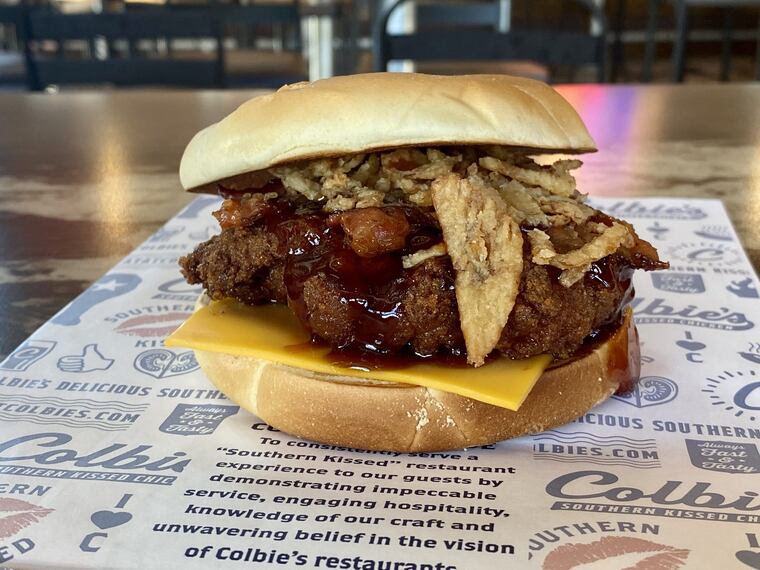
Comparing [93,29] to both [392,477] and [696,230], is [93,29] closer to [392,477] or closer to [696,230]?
[696,230]

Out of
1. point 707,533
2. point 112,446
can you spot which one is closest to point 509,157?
point 707,533

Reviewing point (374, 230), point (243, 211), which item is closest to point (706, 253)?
point (374, 230)

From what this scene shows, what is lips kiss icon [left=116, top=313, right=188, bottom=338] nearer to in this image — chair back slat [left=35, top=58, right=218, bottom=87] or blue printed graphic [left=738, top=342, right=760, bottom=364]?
blue printed graphic [left=738, top=342, right=760, bottom=364]

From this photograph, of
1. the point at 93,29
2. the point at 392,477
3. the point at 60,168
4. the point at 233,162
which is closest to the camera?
the point at 392,477

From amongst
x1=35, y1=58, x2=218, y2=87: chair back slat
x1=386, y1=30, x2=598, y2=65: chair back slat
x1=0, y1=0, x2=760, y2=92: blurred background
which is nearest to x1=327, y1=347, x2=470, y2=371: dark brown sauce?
x1=0, y1=0, x2=760, y2=92: blurred background

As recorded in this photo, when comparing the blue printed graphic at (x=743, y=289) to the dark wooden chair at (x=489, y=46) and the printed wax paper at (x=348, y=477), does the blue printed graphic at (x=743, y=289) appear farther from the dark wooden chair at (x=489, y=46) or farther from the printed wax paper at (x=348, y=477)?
the dark wooden chair at (x=489, y=46)
